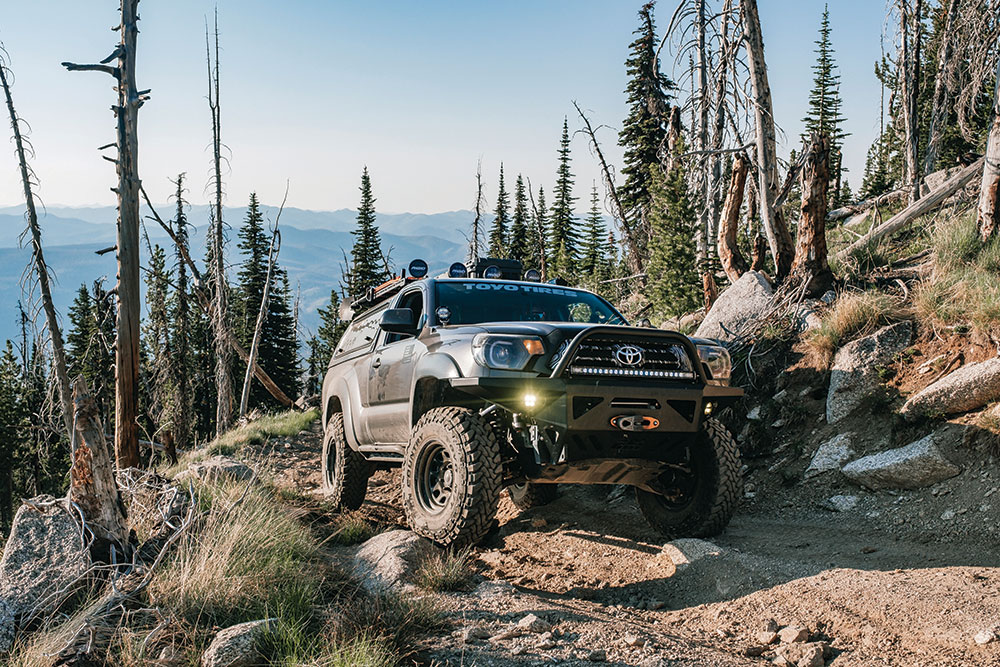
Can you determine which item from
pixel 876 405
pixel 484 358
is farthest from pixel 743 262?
pixel 484 358

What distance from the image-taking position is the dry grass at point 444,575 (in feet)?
16.5

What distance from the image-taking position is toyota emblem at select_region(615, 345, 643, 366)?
5363mm

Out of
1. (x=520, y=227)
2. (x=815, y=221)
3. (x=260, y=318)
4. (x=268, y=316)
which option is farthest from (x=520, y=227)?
(x=815, y=221)

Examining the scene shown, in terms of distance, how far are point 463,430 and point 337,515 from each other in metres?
3.32

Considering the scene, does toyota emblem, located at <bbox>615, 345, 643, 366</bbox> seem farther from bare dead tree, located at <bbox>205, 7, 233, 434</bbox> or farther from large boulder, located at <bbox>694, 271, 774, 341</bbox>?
bare dead tree, located at <bbox>205, 7, 233, 434</bbox>

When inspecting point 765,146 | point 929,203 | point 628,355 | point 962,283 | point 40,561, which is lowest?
point 40,561

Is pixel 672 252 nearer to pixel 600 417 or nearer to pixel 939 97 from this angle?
pixel 600 417

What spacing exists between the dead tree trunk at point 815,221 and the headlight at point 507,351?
19.2 feet

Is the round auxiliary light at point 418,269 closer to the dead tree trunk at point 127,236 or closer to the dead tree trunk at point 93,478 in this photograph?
the dead tree trunk at point 93,478

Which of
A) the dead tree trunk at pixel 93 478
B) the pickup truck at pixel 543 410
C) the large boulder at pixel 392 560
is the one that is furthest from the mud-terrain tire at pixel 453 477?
the dead tree trunk at pixel 93 478

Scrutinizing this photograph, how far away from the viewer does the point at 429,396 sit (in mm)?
6359

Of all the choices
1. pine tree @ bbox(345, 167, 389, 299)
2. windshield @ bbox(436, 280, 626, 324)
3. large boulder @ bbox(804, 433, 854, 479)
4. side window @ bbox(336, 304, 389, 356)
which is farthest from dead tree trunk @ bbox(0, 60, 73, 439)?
pine tree @ bbox(345, 167, 389, 299)

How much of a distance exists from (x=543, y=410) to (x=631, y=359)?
77cm

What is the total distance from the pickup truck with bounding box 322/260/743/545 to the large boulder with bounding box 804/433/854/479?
1.85 metres
